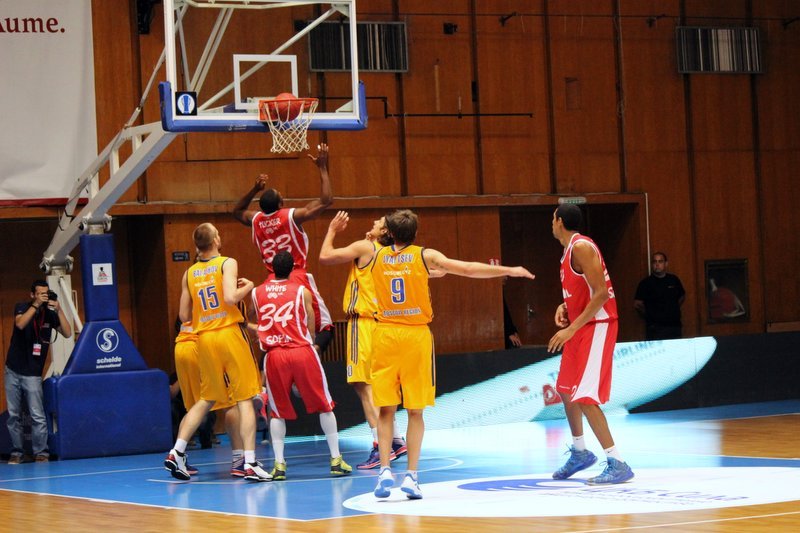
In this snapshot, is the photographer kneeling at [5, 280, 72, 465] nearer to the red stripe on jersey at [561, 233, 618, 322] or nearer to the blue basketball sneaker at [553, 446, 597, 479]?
the blue basketball sneaker at [553, 446, 597, 479]

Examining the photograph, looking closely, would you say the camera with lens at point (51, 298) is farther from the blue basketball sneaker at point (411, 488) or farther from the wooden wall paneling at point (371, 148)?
Result: the blue basketball sneaker at point (411, 488)

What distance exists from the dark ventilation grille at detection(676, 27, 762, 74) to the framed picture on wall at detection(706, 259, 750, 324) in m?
2.93

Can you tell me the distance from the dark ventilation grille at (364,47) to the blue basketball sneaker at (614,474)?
9130 millimetres

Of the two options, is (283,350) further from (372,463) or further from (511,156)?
(511,156)

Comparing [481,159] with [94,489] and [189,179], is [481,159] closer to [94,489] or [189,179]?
[189,179]

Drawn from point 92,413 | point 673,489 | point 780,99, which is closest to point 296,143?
point 92,413

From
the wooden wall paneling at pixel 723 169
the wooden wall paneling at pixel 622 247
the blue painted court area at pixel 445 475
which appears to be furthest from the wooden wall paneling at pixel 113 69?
the wooden wall paneling at pixel 723 169

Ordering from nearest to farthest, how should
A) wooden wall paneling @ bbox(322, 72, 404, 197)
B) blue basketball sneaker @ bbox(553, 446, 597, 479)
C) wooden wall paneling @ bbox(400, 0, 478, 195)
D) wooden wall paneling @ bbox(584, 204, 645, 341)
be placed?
blue basketball sneaker @ bbox(553, 446, 597, 479), wooden wall paneling @ bbox(322, 72, 404, 197), wooden wall paneling @ bbox(400, 0, 478, 195), wooden wall paneling @ bbox(584, 204, 645, 341)

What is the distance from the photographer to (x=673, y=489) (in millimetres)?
8289

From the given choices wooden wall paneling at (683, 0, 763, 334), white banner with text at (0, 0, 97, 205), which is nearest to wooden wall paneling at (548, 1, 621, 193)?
wooden wall paneling at (683, 0, 763, 334)

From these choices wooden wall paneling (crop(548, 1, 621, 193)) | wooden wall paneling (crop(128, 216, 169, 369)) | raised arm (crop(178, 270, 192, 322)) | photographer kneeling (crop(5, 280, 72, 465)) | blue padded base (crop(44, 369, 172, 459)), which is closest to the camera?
raised arm (crop(178, 270, 192, 322))

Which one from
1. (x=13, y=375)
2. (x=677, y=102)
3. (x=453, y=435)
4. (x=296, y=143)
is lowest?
(x=453, y=435)

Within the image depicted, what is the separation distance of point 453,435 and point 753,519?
7.05m

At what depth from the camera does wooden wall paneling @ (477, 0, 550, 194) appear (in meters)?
17.6
